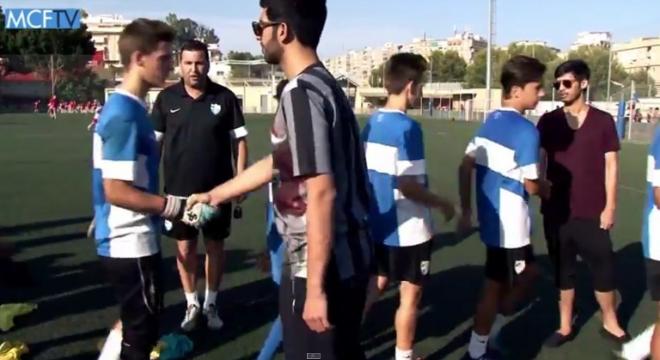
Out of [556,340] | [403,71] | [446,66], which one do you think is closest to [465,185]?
[403,71]

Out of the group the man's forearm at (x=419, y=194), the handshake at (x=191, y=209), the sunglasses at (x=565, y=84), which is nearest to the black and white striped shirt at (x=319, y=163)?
the handshake at (x=191, y=209)

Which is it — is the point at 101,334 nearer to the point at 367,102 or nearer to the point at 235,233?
the point at 235,233

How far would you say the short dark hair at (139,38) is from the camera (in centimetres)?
353

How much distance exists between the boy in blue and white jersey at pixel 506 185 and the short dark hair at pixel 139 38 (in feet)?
6.82

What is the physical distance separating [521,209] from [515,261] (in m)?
0.32

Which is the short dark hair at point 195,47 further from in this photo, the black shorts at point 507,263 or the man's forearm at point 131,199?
the black shorts at point 507,263

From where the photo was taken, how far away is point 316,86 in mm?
2412

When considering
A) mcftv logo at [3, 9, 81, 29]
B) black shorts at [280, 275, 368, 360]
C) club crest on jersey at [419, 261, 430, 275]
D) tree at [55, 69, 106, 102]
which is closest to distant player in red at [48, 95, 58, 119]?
tree at [55, 69, 106, 102]

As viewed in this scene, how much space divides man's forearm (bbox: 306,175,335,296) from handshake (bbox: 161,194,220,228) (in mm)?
Answer: 972

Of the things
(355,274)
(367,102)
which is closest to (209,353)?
(355,274)

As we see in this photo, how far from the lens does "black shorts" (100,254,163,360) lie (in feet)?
11.7

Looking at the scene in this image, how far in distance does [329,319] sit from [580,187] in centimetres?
322

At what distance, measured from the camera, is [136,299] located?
3.56m

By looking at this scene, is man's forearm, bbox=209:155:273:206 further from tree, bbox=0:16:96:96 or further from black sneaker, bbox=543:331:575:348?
tree, bbox=0:16:96:96
